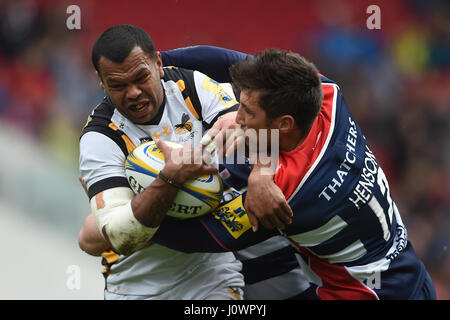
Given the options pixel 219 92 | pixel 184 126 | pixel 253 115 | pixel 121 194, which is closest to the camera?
pixel 253 115

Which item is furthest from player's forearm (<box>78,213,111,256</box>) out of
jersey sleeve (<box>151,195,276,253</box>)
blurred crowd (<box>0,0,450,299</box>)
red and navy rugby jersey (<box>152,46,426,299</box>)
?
blurred crowd (<box>0,0,450,299</box>)

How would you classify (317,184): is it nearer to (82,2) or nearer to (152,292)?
(152,292)

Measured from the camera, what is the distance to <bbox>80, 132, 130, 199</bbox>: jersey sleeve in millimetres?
3289

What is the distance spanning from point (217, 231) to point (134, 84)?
0.90m

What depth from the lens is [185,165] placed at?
3020 millimetres

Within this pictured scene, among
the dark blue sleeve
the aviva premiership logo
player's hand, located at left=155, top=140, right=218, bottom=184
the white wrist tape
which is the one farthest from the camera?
the dark blue sleeve

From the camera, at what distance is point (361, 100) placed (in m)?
8.49

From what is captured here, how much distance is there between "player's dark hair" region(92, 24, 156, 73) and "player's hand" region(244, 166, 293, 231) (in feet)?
3.08

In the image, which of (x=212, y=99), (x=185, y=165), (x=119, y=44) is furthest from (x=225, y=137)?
(x=119, y=44)

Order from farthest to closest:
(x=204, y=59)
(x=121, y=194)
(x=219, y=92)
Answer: (x=204, y=59) → (x=219, y=92) → (x=121, y=194)

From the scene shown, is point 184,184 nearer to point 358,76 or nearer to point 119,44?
point 119,44

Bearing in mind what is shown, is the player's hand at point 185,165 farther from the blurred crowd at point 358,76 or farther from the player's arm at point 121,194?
the blurred crowd at point 358,76

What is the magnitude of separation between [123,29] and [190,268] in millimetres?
1525

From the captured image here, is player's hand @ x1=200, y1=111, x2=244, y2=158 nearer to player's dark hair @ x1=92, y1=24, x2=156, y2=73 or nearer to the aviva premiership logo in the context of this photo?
the aviva premiership logo
